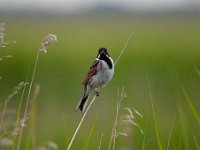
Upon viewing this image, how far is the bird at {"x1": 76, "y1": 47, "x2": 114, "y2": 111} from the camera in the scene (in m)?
4.92

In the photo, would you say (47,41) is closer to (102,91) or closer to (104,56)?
(104,56)

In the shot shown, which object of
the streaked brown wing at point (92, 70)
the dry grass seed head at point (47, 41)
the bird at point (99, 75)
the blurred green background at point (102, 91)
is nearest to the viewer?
the dry grass seed head at point (47, 41)

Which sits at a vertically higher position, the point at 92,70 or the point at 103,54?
the point at 103,54

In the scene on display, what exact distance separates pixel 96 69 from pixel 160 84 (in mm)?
9213

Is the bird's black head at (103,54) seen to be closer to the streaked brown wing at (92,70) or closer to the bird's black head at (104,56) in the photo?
the bird's black head at (104,56)

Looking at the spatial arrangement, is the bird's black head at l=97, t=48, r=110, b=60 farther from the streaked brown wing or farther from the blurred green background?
the blurred green background

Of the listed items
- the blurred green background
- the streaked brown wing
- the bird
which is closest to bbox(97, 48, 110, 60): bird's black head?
the bird

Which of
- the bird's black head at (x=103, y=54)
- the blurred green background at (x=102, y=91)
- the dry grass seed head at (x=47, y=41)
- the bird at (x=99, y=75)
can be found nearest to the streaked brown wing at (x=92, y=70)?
the bird at (x=99, y=75)

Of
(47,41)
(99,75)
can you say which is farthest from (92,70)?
(47,41)

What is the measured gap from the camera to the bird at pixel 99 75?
4.92m

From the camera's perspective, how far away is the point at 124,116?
3.44 m

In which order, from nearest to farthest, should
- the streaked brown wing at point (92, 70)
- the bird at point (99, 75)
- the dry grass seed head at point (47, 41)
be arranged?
the dry grass seed head at point (47, 41)
the bird at point (99, 75)
the streaked brown wing at point (92, 70)

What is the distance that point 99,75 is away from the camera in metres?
5.12

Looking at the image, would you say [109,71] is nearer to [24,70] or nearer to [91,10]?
[24,70]
